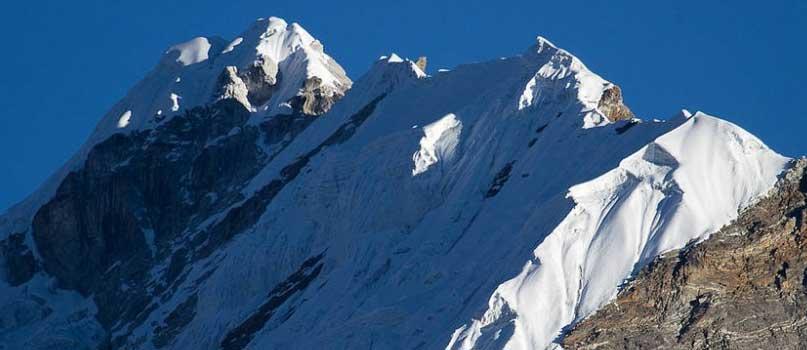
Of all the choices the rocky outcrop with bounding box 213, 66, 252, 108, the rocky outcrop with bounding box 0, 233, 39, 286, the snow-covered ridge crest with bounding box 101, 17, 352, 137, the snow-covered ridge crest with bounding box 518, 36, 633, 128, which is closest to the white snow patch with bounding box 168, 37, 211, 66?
the snow-covered ridge crest with bounding box 101, 17, 352, 137

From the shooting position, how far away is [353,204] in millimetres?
146375

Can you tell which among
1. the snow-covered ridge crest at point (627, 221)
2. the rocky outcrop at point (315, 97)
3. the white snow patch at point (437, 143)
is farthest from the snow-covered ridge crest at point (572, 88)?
the rocky outcrop at point (315, 97)

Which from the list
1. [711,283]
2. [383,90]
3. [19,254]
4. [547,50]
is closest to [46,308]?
[19,254]

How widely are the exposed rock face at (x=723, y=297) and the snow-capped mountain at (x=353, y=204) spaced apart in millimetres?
938

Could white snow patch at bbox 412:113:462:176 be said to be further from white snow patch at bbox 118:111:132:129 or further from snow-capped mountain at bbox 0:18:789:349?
white snow patch at bbox 118:111:132:129

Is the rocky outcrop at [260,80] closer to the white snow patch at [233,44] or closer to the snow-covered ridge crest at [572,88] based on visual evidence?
the white snow patch at [233,44]

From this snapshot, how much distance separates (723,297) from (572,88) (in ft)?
85.3

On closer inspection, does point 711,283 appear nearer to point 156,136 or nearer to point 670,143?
point 670,143

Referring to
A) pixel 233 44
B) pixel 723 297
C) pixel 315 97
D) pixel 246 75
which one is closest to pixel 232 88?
pixel 246 75

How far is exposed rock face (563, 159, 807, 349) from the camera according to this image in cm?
11638

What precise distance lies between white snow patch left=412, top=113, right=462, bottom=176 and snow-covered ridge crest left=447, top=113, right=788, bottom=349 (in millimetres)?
19607

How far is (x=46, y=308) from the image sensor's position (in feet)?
541

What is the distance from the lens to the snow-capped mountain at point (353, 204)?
398 ft

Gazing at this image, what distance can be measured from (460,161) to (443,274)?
15.2 m
